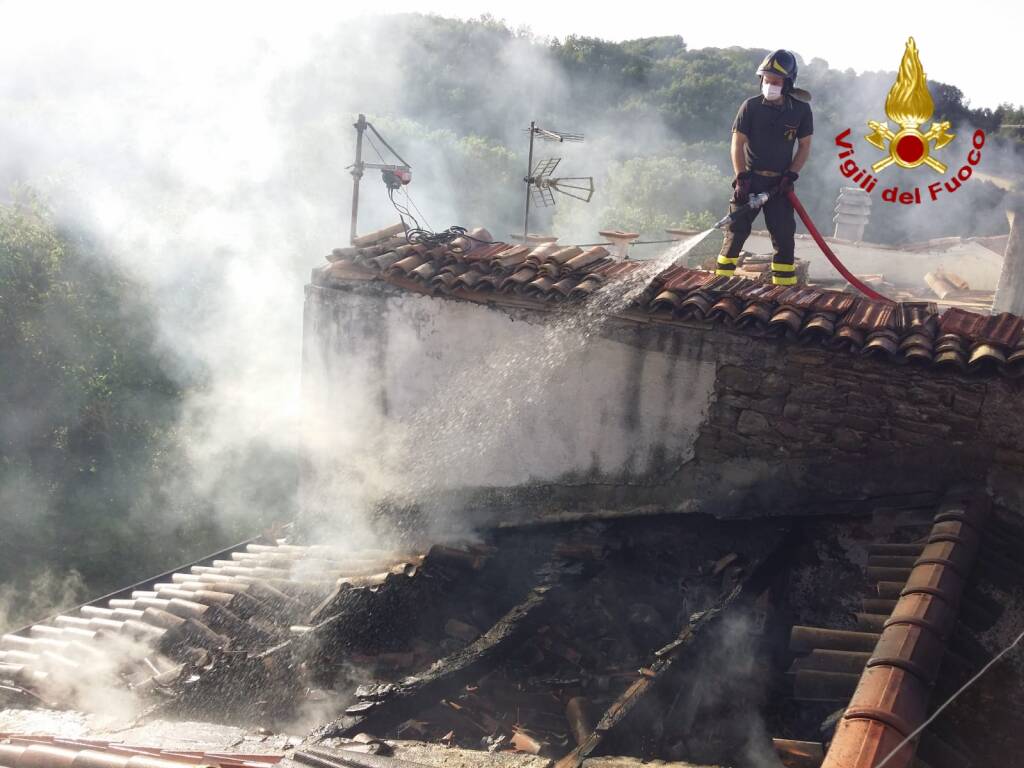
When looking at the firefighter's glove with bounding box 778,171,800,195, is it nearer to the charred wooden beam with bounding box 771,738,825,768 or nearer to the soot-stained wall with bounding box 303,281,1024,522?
the soot-stained wall with bounding box 303,281,1024,522

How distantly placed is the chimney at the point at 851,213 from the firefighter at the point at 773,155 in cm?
1284

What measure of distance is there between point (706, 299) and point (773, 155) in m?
3.08

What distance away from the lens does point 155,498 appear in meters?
25.3

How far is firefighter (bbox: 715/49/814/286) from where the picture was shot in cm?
974

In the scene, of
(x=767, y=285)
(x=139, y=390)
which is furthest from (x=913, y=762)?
(x=139, y=390)

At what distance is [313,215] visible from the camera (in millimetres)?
34469

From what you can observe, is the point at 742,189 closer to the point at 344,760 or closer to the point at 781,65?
the point at 781,65

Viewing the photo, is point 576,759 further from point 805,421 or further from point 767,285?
point 767,285

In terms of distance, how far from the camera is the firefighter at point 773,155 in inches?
384

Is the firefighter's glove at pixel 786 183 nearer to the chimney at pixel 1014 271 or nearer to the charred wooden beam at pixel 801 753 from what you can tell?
the chimney at pixel 1014 271

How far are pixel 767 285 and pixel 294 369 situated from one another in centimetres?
1794

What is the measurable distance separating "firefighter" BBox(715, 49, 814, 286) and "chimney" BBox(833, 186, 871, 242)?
12835 millimetres

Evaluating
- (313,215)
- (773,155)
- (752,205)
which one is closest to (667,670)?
(752,205)

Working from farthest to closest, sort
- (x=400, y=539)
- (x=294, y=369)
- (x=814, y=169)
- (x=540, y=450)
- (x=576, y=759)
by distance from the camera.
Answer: (x=814, y=169) < (x=294, y=369) < (x=400, y=539) < (x=540, y=450) < (x=576, y=759)
